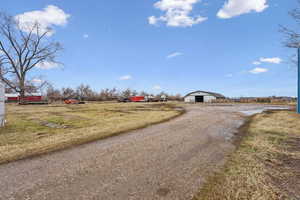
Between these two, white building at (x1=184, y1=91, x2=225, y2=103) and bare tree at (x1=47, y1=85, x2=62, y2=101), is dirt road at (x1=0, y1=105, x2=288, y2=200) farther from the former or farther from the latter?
bare tree at (x1=47, y1=85, x2=62, y2=101)

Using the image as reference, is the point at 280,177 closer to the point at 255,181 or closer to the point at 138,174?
the point at 255,181

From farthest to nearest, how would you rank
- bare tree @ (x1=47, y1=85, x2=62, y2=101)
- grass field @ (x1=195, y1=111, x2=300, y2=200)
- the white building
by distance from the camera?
bare tree @ (x1=47, y1=85, x2=62, y2=101) < the white building < grass field @ (x1=195, y1=111, x2=300, y2=200)

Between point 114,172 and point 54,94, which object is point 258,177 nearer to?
point 114,172

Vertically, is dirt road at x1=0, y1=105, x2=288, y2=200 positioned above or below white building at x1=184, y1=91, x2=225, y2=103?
below

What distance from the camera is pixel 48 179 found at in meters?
2.80

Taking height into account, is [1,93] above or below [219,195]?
above

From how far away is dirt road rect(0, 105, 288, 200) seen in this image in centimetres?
239

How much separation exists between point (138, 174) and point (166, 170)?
602 mm

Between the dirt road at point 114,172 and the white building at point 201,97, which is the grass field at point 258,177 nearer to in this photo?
the dirt road at point 114,172

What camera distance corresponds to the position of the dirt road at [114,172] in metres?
2.39

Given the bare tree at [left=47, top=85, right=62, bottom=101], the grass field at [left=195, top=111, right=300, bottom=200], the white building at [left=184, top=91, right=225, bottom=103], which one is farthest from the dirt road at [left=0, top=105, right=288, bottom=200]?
the bare tree at [left=47, top=85, right=62, bottom=101]

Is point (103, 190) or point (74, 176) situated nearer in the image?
point (103, 190)

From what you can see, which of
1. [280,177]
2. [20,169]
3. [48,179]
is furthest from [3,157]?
[280,177]

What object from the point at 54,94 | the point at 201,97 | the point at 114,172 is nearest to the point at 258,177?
the point at 114,172
